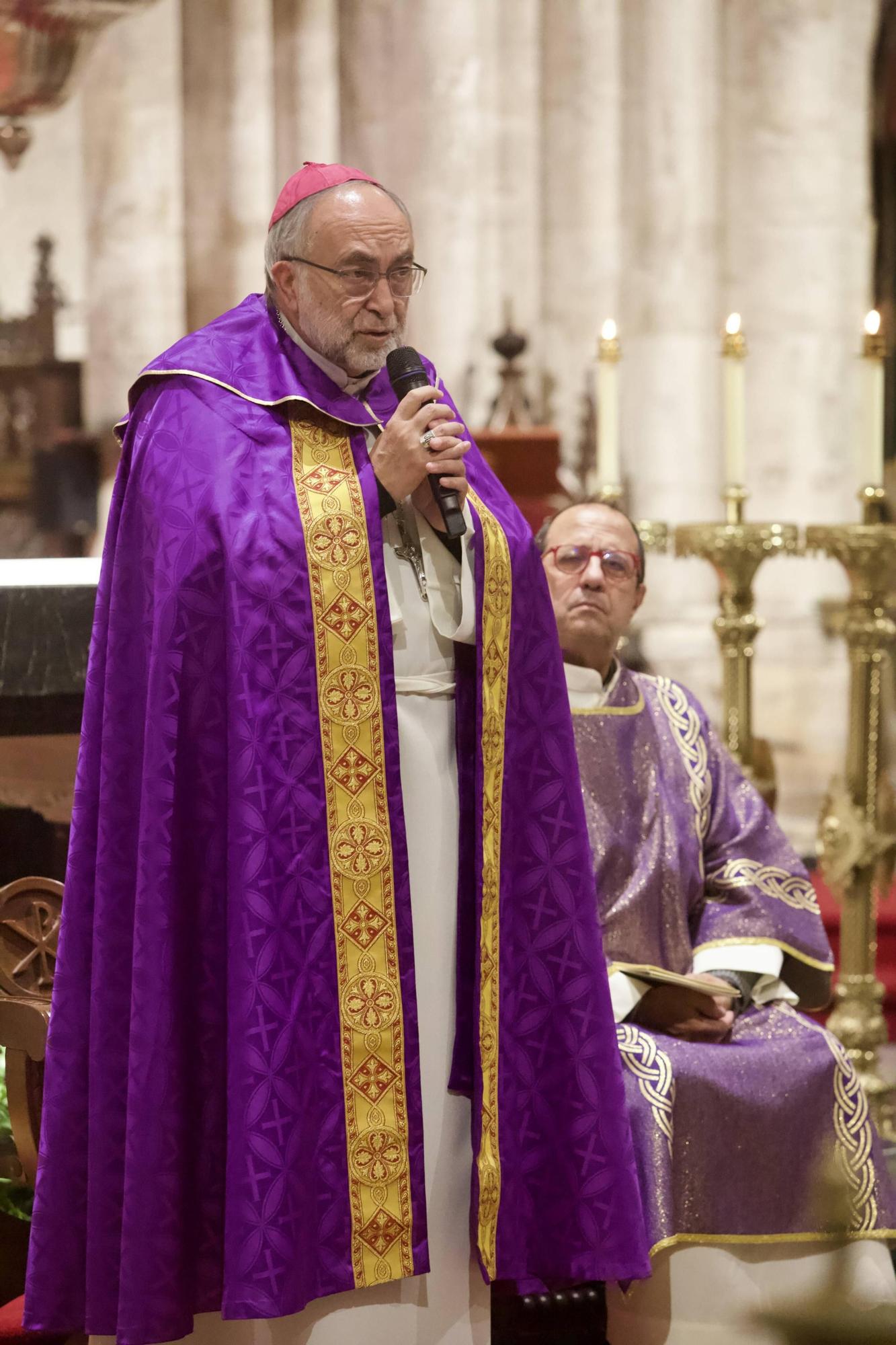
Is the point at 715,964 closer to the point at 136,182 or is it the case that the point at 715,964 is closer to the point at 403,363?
the point at 403,363

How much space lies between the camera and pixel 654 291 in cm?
639

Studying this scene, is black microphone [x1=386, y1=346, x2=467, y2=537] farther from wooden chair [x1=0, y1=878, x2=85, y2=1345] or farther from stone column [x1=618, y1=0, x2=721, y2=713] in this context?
stone column [x1=618, y1=0, x2=721, y2=713]

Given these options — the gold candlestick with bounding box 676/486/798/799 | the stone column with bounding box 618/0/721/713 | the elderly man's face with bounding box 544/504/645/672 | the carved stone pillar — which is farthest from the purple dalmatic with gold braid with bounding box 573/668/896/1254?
the carved stone pillar

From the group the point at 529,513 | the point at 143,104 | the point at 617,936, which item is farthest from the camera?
the point at 143,104

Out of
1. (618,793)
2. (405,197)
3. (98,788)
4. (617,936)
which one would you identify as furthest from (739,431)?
(405,197)

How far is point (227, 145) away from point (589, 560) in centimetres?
335

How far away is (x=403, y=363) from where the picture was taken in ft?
7.70

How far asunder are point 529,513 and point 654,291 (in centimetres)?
146

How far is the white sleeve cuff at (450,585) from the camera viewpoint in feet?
7.98

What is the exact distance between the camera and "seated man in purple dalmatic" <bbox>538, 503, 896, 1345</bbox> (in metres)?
2.97

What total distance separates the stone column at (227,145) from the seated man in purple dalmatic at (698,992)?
2.95m

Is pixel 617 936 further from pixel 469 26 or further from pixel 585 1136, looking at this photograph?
pixel 469 26

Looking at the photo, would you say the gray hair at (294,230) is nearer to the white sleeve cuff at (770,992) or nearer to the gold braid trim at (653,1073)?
the gold braid trim at (653,1073)

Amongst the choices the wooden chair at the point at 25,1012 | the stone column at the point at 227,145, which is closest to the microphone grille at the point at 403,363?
the wooden chair at the point at 25,1012
